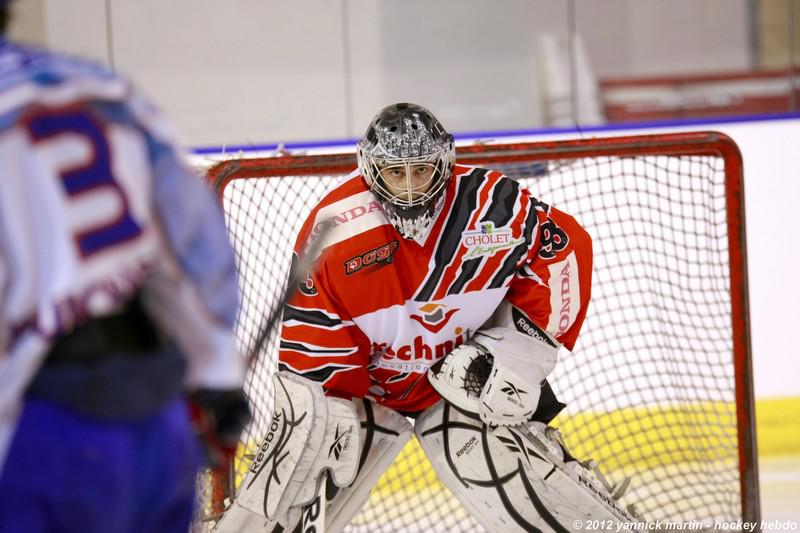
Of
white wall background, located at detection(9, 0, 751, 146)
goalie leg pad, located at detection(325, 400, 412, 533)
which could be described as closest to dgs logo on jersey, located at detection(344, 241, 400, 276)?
goalie leg pad, located at detection(325, 400, 412, 533)

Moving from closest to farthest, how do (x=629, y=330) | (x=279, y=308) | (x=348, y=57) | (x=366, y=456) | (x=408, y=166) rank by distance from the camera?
(x=279, y=308) → (x=408, y=166) → (x=366, y=456) → (x=629, y=330) → (x=348, y=57)

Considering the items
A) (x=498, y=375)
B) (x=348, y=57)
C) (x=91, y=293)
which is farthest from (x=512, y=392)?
(x=348, y=57)

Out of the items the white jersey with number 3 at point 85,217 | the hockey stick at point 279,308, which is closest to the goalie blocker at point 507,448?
the hockey stick at point 279,308

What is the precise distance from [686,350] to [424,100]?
1.94m

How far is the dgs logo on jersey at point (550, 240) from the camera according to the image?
7.59 feet

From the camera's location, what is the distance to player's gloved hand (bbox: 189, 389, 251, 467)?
1.29 meters

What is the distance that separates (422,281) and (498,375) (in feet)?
0.87

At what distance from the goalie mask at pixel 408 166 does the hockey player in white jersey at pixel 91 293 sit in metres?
0.96

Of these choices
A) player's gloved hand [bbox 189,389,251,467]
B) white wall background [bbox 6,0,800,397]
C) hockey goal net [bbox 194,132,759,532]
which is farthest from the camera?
white wall background [bbox 6,0,800,397]

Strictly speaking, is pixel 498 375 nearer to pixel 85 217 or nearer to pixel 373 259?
pixel 373 259

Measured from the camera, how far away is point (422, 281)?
2264mm

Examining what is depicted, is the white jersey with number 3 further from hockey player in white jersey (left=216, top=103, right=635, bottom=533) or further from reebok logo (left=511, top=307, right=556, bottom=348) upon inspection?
reebok logo (left=511, top=307, right=556, bottom=348)

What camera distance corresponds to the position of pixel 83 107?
45.3 inches

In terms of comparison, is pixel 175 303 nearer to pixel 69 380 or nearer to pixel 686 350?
pixel 69 380
